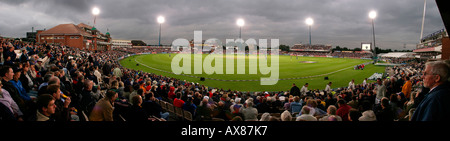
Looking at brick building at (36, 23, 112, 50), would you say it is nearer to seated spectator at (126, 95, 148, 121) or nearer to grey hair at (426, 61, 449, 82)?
seated spectator at (126, 95, 148, 121)

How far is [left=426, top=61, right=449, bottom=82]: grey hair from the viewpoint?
258 cm

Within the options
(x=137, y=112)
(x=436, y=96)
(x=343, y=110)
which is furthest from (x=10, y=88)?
(x=343, y=110)

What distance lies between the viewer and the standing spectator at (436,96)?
230 centimetres

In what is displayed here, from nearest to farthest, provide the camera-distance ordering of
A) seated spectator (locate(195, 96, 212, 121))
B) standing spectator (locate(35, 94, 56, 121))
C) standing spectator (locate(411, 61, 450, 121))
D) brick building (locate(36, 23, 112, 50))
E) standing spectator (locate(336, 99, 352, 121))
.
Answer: standing spectator (locate(411, 61, 450, 121)), standing spectator (locate(35, 94, 56, 121)), standing spectator (locate(336, 99, 352, 121)), seated spectator (locate(195, 96, 212, 121)), brick building (locate(36, 23, 112, 50))

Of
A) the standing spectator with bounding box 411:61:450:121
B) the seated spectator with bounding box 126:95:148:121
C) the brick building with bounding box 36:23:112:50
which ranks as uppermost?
the brick building with bounding box 36:23:112:50

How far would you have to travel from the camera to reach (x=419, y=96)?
7102mm

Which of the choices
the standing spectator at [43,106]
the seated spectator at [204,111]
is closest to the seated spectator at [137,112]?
the standing spectator at [43,106]

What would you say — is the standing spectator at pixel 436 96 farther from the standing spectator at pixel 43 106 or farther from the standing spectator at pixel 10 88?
the standing spectator at pixel 10 88

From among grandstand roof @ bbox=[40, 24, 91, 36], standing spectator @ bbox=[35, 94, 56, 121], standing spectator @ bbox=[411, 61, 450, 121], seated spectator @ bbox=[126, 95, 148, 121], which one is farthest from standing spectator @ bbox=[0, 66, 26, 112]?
grandstand roof @ bbox=[40, 24, 91, 36]
